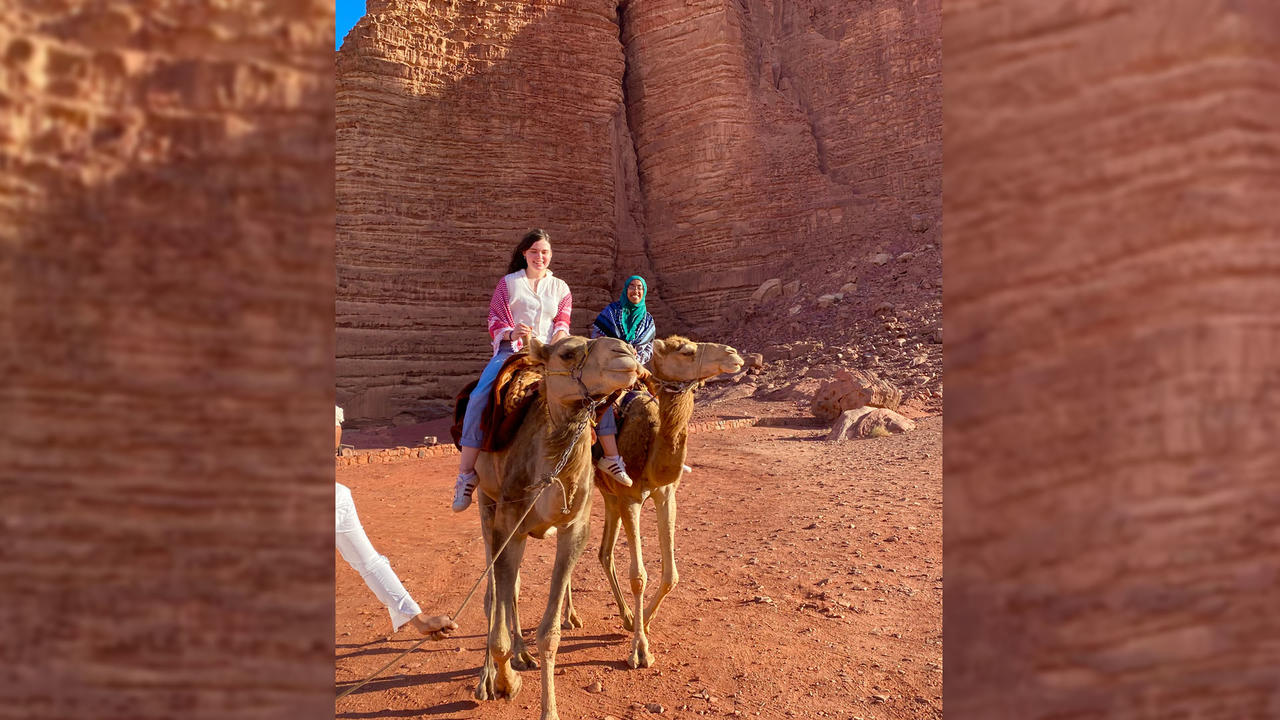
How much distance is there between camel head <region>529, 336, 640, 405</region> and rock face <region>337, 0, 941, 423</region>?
520 inches

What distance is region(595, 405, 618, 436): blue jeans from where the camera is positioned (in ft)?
14.4

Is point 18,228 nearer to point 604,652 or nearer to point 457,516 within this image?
point 604,652

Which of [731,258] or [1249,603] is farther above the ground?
[731,258]

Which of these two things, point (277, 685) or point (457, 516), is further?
point (457, 516)

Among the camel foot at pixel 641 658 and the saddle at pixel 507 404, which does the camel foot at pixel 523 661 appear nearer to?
the camel foot at pixel 641 658

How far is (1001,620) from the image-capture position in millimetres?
1046

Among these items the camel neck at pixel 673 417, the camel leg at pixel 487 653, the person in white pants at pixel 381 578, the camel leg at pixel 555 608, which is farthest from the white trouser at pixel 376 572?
the camel neck at pixel 673 417

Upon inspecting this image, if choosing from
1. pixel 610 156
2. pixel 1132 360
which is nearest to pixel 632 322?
pixel 1132 360

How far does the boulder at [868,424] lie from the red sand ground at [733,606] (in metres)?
1.29

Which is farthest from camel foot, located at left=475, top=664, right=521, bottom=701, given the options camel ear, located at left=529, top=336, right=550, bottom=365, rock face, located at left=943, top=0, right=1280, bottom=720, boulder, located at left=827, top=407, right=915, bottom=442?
boulder, located at left=827, top=407, right=915, bottom=442

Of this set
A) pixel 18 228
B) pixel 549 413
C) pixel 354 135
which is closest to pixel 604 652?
pixel 549 413

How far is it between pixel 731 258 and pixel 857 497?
37.6ft

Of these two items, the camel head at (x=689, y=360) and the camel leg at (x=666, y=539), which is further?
the camel leg at (x=666, y=539)

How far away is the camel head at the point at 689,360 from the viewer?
14.3 ft
